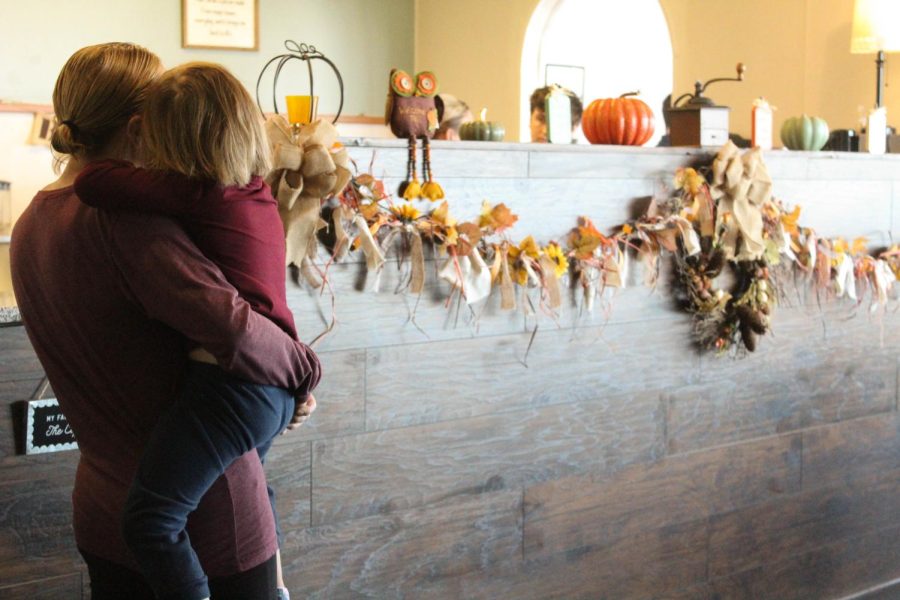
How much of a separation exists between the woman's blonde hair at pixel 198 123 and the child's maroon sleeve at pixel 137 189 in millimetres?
20

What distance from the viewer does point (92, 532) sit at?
143cm

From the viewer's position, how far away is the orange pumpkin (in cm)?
264

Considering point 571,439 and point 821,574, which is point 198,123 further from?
point 821,574

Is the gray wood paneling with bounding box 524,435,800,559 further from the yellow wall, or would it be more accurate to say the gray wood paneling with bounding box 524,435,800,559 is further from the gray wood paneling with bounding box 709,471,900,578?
the yellow wall

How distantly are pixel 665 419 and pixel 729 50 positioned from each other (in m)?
2.79

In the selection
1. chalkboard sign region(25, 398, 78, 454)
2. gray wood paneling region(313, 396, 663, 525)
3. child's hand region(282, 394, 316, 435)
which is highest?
child's hand region(282, 394, 316, 435)

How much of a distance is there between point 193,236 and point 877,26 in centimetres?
335

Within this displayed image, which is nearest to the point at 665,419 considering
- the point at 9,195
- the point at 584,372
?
the point at 584,372

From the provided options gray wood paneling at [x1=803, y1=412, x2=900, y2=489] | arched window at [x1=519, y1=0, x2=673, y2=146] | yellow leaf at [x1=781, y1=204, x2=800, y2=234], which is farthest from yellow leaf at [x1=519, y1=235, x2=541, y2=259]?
arched window at [x1=519, y1=0, x2=673, y2=146]

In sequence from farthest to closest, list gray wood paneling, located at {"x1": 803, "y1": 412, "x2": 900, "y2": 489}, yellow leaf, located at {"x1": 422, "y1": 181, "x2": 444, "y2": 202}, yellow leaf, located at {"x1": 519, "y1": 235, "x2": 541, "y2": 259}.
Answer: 1. gray wood paneling, located at {"x1": 803, "y1": 412, "x2": 900, "y2": 489}
2. yellow leaf, located at {"x1": 519, "y1": 235, "x2": 541, "y2": 259}
3. yellow leaf, located at {"x1": 422, "y1": 181, "x2": 444, "y2": 202}

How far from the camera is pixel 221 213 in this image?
137 cm

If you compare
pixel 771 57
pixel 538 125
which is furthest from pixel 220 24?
pixel 538 125

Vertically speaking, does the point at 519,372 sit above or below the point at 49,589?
above

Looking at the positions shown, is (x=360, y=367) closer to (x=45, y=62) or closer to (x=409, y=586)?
(x=409, y=586)
